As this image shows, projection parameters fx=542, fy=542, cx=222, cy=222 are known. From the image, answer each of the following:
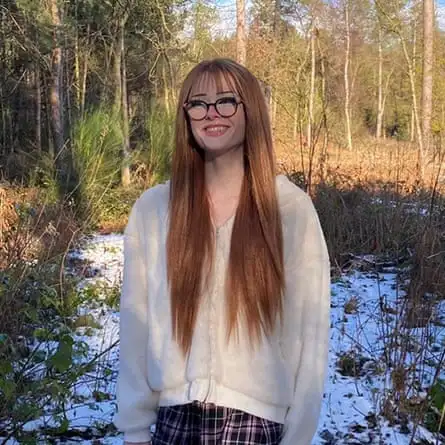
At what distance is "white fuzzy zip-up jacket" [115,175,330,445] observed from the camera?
3.82ft

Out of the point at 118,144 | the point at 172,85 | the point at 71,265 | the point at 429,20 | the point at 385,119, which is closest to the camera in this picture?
the point at 71,265

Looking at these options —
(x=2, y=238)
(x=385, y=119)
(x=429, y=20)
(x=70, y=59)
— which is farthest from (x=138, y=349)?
(x=385, y=119)

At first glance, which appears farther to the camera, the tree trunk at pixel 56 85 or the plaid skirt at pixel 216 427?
the tree trunk at pixel 56 85

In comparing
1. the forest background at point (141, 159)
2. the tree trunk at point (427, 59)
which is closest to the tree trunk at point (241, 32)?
the forest background at point (141, 159)

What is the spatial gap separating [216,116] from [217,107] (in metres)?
0.02

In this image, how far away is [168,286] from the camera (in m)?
1.24

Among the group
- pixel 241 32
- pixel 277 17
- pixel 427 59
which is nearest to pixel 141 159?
pixel 241 32

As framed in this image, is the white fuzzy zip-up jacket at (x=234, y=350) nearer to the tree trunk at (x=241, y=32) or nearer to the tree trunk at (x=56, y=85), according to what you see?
the tree trunk at (x=56, y=85)

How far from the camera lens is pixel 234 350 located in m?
1.19

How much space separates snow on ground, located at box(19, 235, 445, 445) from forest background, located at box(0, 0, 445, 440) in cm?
14

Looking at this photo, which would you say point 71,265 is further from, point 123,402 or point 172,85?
point 172,85

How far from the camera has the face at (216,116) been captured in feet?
3.92

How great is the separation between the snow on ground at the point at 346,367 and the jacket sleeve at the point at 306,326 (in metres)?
1.41

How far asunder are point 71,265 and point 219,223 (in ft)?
13.6
